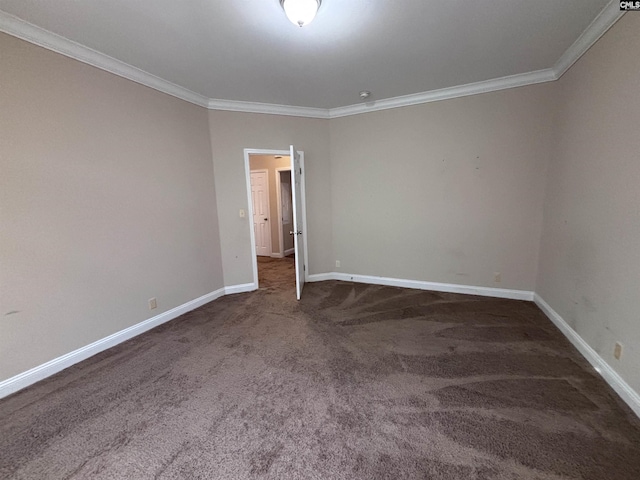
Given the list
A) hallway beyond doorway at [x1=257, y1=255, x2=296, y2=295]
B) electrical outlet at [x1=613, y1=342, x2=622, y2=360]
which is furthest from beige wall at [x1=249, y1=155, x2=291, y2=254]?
electrical outlet at [x1=613, y1=342, x2=622, y2=360]

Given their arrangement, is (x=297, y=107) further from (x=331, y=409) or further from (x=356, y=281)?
(x=331, y=409)

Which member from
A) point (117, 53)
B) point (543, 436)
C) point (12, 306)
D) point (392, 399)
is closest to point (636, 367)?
point (543, 436)

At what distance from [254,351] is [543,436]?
84.2 inches

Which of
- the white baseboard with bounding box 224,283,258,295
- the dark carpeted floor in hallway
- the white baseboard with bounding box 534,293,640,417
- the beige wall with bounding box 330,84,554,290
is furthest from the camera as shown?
the white baseboard with bounding box 224,283,258,295

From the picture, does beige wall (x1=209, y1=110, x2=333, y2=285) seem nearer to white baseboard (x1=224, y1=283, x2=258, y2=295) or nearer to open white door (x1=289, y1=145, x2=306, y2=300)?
white baseboard (x1=224, y1=283, x2=258, y2=295)

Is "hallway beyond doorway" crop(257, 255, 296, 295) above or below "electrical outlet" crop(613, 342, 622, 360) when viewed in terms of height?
below

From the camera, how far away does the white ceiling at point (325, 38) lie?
190 cm

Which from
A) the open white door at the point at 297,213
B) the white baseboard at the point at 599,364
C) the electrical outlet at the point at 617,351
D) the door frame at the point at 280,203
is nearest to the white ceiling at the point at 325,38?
the open white door at the point at 297,213

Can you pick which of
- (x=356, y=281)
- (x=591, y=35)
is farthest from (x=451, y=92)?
(x=356, y=281)

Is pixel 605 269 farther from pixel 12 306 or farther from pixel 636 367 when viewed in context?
pixel 12 306

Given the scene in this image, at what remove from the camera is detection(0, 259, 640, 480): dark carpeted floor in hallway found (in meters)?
1.42

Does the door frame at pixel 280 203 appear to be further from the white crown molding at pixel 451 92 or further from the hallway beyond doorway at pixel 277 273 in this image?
the white crown molding at pixel 451 92

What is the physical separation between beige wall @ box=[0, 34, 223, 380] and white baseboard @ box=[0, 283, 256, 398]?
0.05 m

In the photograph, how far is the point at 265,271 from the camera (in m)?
5.29
